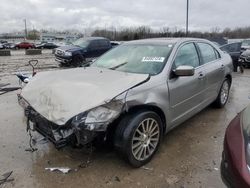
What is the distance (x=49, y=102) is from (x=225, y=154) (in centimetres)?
203

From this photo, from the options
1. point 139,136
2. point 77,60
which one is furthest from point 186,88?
point 77,60

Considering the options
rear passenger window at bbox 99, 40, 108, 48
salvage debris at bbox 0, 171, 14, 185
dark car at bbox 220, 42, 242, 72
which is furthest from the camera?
rear passenger window at bbox 99, 40, 108, 48

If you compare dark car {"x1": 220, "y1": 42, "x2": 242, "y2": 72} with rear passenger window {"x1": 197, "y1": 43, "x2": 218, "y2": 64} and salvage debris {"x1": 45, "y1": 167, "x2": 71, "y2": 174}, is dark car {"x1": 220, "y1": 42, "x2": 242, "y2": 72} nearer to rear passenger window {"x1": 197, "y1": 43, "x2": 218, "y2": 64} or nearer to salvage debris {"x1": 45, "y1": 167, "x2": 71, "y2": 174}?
rear passenger window {"x1": 197, "y1": 43, "x2": 218, "y2": 64}

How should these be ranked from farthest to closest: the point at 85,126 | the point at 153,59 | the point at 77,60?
the point at 77,60
the point at 153,59
the point at 85,126

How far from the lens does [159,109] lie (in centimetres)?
368

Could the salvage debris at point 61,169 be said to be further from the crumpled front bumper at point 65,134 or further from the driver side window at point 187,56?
the driver side window at point 187,56

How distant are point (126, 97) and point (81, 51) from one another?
12.1m

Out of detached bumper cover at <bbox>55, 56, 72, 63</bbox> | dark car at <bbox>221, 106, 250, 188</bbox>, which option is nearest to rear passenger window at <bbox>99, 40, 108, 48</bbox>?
detached bumper cover at <bbox>55, 56, 72, 63</bbox>

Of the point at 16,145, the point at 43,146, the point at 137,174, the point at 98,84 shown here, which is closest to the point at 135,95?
the point at 98,84

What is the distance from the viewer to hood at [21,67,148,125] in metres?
3.08

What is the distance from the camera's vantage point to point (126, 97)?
3.22 m

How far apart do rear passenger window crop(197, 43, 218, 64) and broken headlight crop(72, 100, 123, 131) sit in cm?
247

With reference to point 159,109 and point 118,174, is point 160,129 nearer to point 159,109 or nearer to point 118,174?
point 159,109

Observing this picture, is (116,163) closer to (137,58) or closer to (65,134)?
(65,134)
